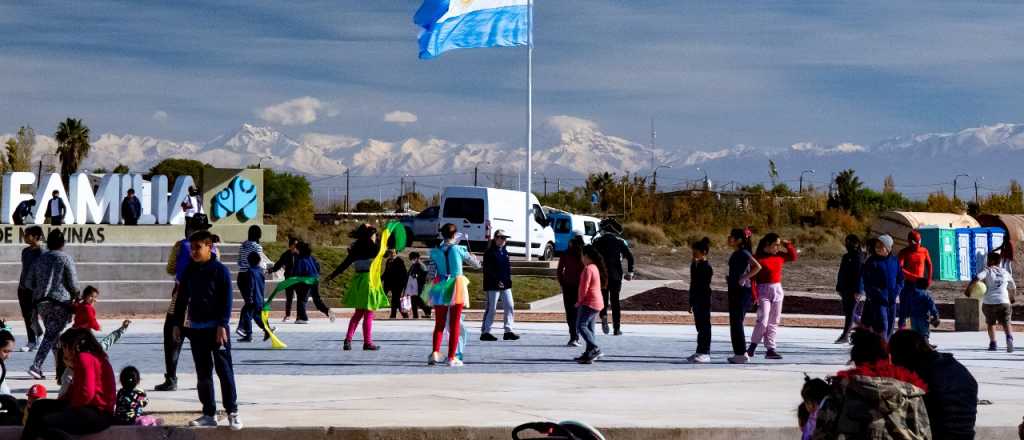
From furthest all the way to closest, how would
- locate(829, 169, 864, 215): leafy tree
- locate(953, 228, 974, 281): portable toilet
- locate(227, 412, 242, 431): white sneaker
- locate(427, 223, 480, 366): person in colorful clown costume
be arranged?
locate(829, 169, 864, 215): leafy tree → locate(953, 228, 974, 281): portable toilet → locate(427, 223, 480, 366): person in colorful clown costume → locate(227, 412, 242, 431): white sneaker

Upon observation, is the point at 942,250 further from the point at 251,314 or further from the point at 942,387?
the point at 942,387

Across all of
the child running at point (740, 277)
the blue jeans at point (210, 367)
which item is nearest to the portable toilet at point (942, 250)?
the child running at point (740, 277)

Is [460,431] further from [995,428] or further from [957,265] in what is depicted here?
[957,265]

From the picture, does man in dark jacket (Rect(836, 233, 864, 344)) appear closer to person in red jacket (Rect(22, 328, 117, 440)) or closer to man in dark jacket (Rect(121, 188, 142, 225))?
person in red jacket (Rect(22, 328, 117, 440))

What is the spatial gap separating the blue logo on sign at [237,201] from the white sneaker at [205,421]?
24.9 m

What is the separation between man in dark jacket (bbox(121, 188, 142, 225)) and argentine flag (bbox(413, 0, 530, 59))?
835 centimetres

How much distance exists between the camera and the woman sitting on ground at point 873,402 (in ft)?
27.4

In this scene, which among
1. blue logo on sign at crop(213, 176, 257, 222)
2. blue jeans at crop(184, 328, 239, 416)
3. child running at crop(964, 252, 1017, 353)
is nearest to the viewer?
blue jeans at crop(184, 328, 239, 416)

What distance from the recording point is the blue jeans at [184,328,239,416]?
11359 mm

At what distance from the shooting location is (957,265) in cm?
4091

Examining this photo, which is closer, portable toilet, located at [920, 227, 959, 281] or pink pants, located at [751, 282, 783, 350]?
pink pants, located at [751, 282, 783, 350]

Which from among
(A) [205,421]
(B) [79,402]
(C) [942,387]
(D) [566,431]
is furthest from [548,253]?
(D) [566,431]

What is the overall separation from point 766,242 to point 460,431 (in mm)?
7417

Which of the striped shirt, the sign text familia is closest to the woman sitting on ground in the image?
the striped shirt
